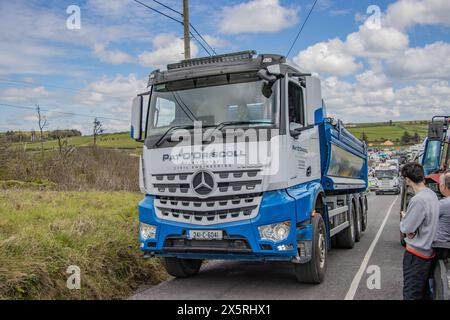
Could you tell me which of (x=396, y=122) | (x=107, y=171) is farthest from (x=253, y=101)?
(x=396, y=122)

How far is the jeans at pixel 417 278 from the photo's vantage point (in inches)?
197

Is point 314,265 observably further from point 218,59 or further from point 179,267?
point 218,59

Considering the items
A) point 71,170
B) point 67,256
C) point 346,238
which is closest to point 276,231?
point 67,256

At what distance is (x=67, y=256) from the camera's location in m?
6.52

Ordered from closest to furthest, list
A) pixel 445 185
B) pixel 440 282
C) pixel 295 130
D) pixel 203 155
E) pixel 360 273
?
pixel 440 282, pixel 445 185, pixel 203 155, pixel 295 130, pixel 360 273

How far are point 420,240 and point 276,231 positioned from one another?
1.86 metres

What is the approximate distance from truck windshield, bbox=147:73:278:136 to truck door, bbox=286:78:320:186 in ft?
1.28

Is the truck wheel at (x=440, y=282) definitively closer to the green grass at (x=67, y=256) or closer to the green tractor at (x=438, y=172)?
the green tractor at (x=438, y=172)

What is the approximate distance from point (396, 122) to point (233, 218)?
108184 mm

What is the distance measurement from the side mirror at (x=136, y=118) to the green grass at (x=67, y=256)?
5.94ft

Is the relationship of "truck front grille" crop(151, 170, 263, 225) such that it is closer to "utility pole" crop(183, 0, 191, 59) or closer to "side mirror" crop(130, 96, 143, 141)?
"side mirror" crop(130, 96, 143, 141)

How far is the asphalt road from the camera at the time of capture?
661 cm

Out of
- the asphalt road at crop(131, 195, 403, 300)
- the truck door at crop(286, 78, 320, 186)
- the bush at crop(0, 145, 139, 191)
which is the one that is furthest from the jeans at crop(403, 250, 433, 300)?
the bush at crop(0, 145, 139, 191)

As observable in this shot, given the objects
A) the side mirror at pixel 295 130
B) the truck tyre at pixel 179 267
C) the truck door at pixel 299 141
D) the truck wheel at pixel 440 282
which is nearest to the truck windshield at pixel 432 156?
the truck door at pixel 299 141
